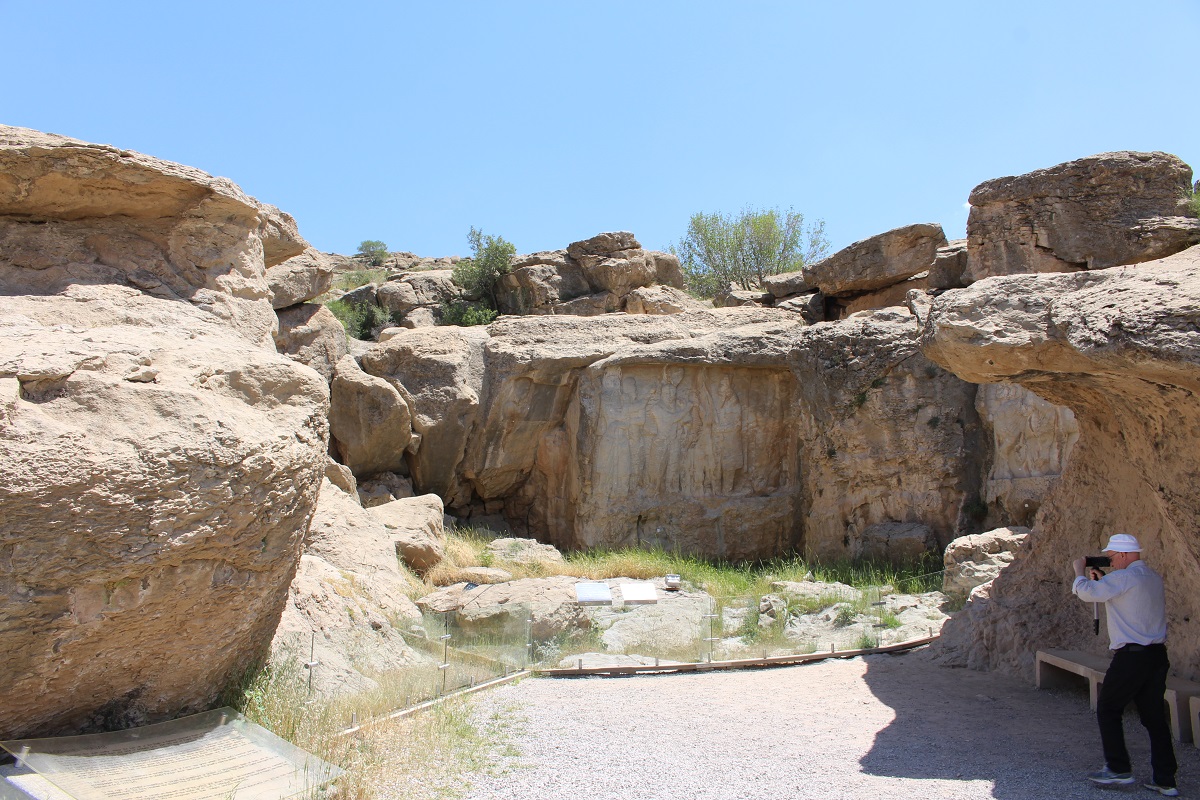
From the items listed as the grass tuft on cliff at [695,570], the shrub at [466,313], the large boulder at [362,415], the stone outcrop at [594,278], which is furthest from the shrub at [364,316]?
the grass tuft on cliff at [695,570]

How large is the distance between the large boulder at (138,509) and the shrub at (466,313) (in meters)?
17.8

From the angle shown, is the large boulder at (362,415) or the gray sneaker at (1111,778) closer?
the gray sneaker at (1111,778)

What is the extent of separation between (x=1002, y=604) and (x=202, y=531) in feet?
18.2

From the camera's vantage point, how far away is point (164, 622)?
171 inches

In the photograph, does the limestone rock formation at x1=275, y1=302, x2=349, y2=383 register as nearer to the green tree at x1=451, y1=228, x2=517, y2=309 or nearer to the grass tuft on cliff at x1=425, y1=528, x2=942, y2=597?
the grass tuft on cliff at x1=425, y1=528, x2=942, y2=597

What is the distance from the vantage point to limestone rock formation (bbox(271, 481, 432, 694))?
Answer: 19.0ft

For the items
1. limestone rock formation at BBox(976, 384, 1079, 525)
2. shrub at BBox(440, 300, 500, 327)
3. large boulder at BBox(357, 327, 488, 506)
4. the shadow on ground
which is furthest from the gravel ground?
shrub at BBox(440, 300, 500, 327)

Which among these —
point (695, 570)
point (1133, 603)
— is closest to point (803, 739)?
point (1133, 603)

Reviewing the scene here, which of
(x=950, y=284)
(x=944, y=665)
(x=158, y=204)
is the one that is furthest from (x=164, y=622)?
(x=950, y=284)

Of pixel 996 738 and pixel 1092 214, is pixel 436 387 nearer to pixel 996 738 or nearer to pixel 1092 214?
pixel 1092 214

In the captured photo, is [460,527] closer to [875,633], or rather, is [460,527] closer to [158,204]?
[875,633]

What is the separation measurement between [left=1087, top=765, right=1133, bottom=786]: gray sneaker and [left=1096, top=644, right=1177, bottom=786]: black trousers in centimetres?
2

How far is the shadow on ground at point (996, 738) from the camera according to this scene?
4.54 m

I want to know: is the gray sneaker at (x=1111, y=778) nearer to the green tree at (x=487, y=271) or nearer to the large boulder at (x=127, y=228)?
the large boulder at (x=127, y=228)
